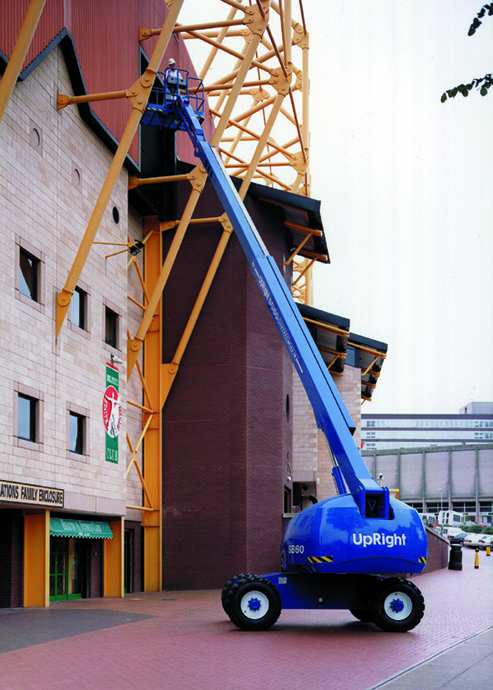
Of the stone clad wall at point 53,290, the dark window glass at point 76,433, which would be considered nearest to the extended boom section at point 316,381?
the stone clad wall at point 53,290

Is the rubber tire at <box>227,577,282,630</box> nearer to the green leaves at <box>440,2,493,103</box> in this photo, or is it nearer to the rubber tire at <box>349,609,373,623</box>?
the rubber tire at <box>349,609,373,623</box>

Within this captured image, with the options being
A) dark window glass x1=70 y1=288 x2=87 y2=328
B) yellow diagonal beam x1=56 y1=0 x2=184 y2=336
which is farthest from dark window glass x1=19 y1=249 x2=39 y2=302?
dark window glass x1=70 y1=288 x2=87 y2=328

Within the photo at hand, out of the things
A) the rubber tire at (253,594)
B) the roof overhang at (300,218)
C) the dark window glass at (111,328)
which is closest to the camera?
the rubber tire at (253,594)

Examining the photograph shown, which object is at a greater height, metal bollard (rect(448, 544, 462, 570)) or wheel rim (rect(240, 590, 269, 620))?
wheel rim (rect(240, 590, 269, 620))

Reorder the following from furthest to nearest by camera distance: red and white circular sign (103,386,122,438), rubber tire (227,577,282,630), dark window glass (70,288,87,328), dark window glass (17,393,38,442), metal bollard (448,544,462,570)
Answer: metal bollard (448,544,462,570)
red and white circular sign (103,386,122,438)
dark window glass (70,288,87,328)
dark window glass (17,393,38,442)
rubber tire (227,577,282,630)

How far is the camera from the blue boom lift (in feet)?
51.1

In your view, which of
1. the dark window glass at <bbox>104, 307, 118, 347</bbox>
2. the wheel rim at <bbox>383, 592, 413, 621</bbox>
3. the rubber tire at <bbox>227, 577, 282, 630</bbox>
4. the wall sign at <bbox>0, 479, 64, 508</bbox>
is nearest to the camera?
the rubber tire at <bbox>227, 577, 282, 630</bbox>

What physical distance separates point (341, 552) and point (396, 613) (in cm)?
171

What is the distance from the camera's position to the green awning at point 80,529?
2303cm

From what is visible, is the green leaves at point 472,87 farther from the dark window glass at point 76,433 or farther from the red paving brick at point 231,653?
the dark window glass at point 76,433

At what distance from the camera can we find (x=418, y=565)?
15742mm

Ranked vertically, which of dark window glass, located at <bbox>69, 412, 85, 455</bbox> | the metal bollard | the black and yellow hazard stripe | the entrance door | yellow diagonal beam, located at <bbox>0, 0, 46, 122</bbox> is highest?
yellow diagonal beam, located at <bbox>0, 0, 46, 122</bbox>

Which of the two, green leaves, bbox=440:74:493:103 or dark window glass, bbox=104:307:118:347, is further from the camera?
dark window glass, bbox=104:307:118:347

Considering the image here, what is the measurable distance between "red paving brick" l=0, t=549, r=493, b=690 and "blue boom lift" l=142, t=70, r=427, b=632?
47 cm
